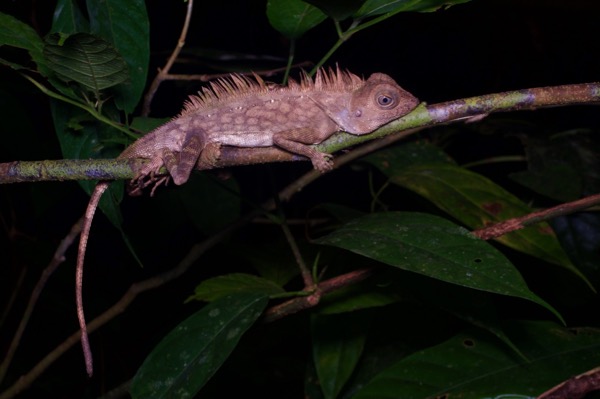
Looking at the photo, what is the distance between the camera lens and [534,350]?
73.7 inches

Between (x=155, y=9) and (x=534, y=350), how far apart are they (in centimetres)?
308

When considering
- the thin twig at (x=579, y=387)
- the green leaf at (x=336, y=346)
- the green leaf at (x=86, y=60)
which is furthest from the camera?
the green leaf at (x=336, y=346)

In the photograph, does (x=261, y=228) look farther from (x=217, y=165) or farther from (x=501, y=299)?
(x=217, y=165)

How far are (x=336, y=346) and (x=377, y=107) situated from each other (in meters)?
0.91

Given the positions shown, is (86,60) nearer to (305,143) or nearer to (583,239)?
(305,143)

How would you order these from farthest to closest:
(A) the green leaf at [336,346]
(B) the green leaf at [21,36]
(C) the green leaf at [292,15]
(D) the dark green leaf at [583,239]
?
(D) the dark green leaf at [583,239] → (A) the green leaf at [336,346] → (C) the green leaf at [292,15] → (B) the green leaf at [21,36]

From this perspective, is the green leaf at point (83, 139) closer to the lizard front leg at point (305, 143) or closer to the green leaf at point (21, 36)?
the green leaf at point (21, 36)

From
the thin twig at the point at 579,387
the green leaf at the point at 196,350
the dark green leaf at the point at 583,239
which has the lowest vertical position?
the thin twig at the point at 579,387

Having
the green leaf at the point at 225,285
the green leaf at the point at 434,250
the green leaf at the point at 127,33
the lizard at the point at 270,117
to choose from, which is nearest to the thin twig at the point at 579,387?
the green leaf at the point at 434,250

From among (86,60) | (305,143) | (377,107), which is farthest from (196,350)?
(377,107)

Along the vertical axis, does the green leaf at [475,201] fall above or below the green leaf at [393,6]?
below

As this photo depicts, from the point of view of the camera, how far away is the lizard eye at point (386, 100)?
1.88m

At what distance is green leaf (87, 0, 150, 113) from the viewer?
1.83 meters

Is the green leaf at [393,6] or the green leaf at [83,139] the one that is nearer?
the green leaf at [393,6]
